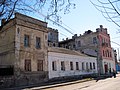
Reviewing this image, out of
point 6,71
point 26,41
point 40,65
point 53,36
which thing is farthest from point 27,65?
point 53,36

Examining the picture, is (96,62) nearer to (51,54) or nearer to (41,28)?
(51,54)

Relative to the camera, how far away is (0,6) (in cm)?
721

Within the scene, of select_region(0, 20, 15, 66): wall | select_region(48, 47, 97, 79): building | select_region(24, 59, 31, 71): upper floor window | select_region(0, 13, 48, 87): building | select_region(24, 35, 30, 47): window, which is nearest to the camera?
select_region(0, 13, 48, 87): building

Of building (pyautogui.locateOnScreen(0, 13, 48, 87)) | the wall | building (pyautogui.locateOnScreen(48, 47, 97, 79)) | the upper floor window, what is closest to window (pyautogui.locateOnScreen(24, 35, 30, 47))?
building (pyautogui.locateOnScreen(0, 13, 48, 87))

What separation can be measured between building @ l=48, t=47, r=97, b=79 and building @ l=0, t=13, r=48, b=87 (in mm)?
1692

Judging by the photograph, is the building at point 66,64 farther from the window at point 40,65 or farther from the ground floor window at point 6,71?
the ground floor window at point 6,71

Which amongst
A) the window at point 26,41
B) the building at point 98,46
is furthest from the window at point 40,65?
the building at point 98,46

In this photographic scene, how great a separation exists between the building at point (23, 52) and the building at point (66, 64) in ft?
5.55

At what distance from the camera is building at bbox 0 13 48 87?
20.8 meters

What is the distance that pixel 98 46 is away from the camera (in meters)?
44.0

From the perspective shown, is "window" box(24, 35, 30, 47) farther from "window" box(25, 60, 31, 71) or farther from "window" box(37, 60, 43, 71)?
"window" box(37, 60, 43, 71)

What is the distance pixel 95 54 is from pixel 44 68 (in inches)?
880

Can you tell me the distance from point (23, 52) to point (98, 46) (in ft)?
85.9

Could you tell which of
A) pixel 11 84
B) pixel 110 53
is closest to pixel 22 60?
pixel 11 84
